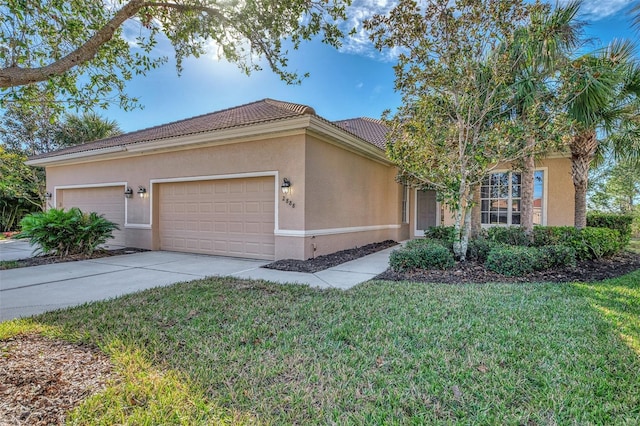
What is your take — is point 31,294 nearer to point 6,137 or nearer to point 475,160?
point 475,160

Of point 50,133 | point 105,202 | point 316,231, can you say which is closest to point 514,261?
point 316,231

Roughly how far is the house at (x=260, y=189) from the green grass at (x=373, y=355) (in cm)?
381

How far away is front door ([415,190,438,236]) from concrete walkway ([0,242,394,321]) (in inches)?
215

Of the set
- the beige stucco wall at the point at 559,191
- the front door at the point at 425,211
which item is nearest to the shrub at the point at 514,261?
the beige stucco wall at the point at 559,191

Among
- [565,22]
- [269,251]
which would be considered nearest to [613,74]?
[565,22]

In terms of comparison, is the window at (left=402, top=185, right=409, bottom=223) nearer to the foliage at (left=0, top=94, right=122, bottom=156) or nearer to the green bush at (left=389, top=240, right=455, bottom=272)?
the green bush at (left=389, top=240, right=455, bottom=272)

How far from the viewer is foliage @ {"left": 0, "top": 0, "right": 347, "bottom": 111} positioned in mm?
4746

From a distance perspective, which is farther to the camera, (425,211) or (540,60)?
(425,211)

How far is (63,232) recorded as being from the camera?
345 inches

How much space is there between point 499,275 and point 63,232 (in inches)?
434

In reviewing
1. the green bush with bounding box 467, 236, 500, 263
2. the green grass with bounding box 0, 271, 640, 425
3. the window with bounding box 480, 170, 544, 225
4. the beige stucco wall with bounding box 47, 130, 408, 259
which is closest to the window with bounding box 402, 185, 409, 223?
the beige stucco wall with bounding box 47, 130, 408, 259

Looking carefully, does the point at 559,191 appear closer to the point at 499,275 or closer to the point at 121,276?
the point at 499,275

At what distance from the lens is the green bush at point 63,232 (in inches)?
341

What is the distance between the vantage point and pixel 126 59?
5844 millimetres
